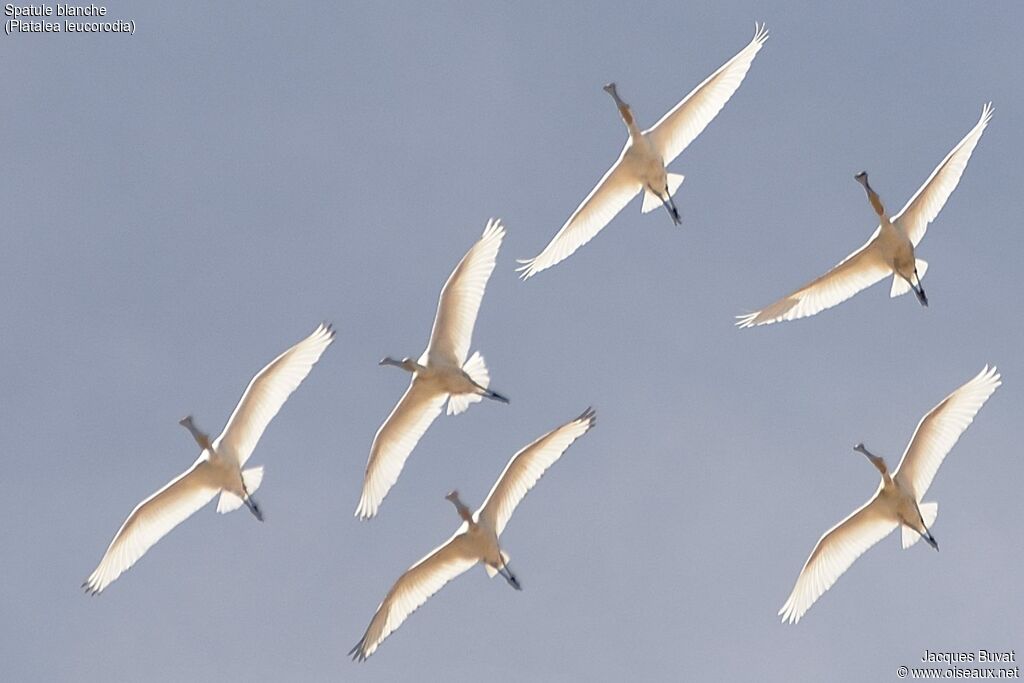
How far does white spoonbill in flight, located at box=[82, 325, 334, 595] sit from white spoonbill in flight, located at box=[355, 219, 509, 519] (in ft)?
4.83

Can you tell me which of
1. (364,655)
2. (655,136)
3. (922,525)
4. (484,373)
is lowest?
(922,525)

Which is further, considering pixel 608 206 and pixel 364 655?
pixel 608 206

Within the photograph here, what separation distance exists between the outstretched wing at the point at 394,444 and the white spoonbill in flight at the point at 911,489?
6712mm

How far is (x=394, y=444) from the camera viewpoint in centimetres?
2986

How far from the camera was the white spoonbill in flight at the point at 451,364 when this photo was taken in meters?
28.9

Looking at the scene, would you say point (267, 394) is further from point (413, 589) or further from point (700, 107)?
point (700, 107)

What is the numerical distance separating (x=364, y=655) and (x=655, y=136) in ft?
33.1

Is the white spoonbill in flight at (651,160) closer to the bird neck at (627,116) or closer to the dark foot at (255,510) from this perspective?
the bird neck at (627,116)

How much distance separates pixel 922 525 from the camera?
96.5ft

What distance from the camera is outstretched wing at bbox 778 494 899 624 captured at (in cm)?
2975

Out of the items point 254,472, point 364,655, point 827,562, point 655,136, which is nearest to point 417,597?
point 364,655

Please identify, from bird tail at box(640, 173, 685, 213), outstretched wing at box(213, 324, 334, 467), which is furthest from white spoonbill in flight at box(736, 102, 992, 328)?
outstretched wing at box(213, 324, 334, 467)

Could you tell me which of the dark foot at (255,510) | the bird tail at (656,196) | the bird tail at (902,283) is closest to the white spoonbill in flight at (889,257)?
the bird tail at (902,283)

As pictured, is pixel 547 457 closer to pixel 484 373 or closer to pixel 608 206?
pixel 484 373
